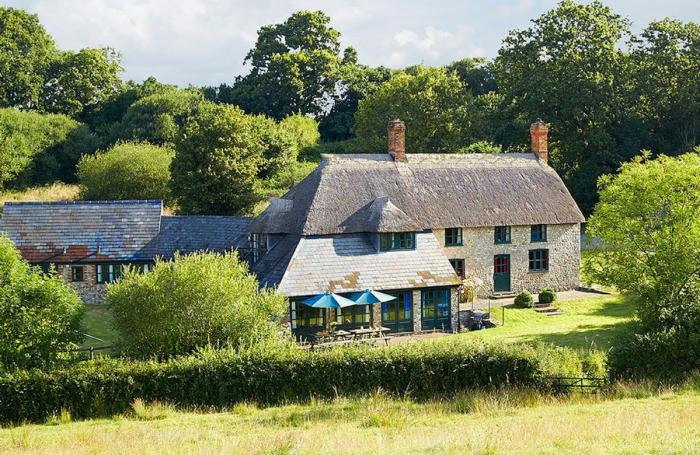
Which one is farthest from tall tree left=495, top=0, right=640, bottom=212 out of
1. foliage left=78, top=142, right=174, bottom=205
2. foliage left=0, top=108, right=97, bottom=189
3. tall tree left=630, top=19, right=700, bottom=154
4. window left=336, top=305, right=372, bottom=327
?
foliage left=0, top=108, right=97, bottom=189

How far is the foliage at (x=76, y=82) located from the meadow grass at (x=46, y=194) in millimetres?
11389

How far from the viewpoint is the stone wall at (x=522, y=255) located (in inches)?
1409

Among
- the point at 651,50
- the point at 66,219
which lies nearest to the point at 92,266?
the point at 66,219

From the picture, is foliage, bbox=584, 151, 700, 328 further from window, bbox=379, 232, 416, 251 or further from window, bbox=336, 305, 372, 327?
window, bbox=336, 305, 372, 327

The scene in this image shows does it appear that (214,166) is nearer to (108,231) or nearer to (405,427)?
(108,231)

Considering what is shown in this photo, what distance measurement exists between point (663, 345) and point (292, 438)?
→ 11.2 meters

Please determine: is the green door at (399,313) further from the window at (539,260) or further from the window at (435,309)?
the window at (539,260)

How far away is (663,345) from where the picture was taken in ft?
71.9

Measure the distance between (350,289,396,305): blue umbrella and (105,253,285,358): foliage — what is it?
209 inches

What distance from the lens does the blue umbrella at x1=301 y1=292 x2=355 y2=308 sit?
2783 cm

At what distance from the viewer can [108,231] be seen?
37.5 meters

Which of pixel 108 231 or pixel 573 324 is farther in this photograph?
pixel 108 231

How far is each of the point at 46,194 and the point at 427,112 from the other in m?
25.4

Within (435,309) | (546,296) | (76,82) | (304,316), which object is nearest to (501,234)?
(546,296)
